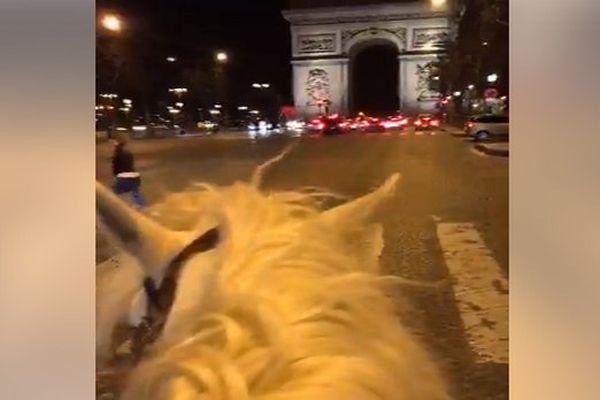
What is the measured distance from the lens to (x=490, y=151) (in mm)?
1934

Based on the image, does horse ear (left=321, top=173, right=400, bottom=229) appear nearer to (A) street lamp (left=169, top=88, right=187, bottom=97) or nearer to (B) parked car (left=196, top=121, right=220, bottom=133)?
(B) parked car (left=196, top=121, right=220, bottom=133)

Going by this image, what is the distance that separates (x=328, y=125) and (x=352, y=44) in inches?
7.7

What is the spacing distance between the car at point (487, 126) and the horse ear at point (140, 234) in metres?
0.69

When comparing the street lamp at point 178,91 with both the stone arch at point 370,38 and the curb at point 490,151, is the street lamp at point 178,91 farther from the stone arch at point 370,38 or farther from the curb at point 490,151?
the curb at point 490,151

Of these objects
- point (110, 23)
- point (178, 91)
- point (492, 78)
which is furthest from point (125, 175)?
point (492, 78)

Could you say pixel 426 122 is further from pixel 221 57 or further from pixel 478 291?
pixel 221 57

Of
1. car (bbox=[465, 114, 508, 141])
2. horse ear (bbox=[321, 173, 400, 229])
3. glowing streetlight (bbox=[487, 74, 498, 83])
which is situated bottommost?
horse ear (bbox=[321, 173, 400, 229])

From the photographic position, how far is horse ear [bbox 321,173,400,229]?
1971mm

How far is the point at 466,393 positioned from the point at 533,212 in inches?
16.3

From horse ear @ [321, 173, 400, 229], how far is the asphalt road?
20mm

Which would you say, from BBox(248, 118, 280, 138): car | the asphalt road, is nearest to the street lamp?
BBox(248, 118, 280, 138): car

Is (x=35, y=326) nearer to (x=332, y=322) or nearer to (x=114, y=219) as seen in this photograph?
(x=114, y=219)

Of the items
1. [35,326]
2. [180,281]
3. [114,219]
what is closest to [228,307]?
[180,281]

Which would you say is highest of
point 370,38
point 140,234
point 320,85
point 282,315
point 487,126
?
point 370,38
